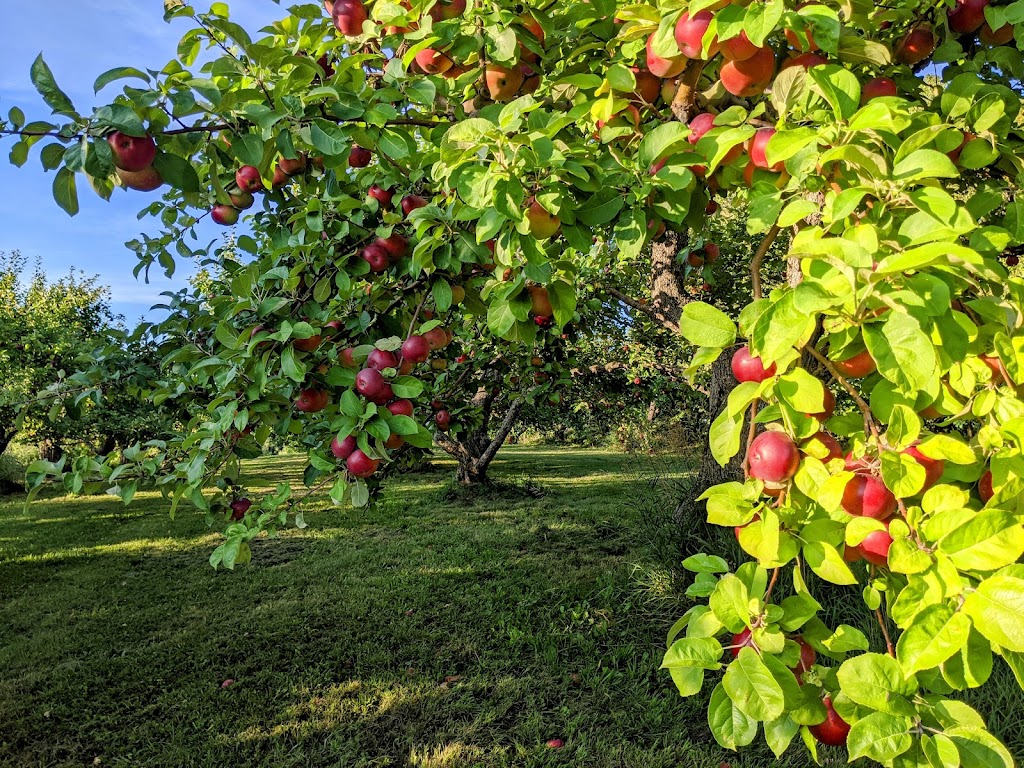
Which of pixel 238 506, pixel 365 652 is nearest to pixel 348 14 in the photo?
pixel 238 506

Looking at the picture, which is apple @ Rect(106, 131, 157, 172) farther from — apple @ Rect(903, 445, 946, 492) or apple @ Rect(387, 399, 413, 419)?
Answer: apple @ Rect(903, 445, 946, 492)

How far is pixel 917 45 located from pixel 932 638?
68.6 inches

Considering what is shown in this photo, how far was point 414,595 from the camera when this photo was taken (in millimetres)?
5406

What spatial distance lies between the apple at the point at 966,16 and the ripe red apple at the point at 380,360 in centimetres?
190

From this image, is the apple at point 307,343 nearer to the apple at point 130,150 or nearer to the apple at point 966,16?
the apple at point 130,150

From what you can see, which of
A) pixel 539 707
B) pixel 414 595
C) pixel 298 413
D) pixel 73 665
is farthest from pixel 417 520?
pixel 298 413

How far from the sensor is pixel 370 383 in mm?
1743

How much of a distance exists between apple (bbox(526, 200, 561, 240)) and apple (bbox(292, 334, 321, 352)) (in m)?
1.03

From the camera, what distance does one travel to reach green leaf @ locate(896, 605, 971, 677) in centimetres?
78

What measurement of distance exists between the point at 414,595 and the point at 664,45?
16.6 feet

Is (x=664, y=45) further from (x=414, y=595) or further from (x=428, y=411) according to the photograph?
(x=414, y=595)

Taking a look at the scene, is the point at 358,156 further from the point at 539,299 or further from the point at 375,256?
the point at 539,299

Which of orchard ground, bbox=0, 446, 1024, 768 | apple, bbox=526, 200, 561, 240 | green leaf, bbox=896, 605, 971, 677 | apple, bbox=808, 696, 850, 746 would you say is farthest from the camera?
orchard ground, bbox=0, 446, 1024, 768

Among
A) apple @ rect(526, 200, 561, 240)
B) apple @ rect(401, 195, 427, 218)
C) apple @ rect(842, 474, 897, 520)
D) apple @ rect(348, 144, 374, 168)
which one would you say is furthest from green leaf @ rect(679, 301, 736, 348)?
apple @ rect(348, 144, 374, 168)
